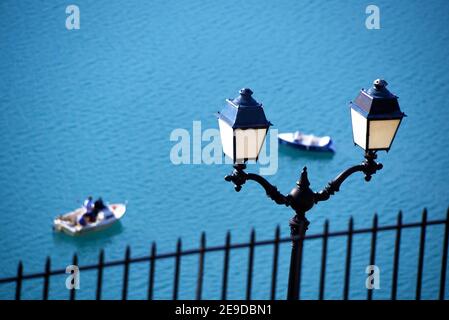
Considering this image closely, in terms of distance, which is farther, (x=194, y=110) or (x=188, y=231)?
(x=194, y=110)

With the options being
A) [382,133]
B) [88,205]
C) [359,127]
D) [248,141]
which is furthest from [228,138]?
[88,205]

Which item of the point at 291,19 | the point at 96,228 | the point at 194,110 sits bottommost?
the point at 96,228

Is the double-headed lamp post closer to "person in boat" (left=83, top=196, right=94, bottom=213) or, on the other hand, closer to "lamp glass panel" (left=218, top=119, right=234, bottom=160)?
"lamp glass panel" (left=218, top=119, right=234, bottom=160)

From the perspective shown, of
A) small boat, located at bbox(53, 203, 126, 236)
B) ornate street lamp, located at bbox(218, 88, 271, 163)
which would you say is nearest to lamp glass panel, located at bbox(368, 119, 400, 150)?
ornate street lamp, located at bbox(218, 88, 271, 163)

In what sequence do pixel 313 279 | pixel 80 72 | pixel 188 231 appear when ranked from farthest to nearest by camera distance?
pixel 80 72
pixel 188 231
pixel 313 279
